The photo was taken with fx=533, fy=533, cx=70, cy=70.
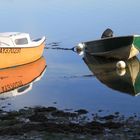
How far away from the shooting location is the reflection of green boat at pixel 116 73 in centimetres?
2598

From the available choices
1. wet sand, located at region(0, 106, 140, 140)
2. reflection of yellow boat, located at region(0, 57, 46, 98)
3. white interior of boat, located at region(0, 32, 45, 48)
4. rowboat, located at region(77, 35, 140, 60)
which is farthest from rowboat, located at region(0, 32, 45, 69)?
wet sand, located at region(0, 106, 140, 140)

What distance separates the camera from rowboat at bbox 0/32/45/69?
31938mm

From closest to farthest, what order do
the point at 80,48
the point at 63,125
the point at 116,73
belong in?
the point at 63,125, the point at 116,73, the point at 80,48

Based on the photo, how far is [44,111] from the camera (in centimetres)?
2098

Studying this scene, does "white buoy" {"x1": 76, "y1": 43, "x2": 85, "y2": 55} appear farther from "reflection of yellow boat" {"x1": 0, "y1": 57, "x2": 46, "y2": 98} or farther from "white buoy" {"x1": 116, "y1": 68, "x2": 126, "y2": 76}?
"white buoy" {"x1": 116, "y1": 68, "x2": 126, "y2": 76}

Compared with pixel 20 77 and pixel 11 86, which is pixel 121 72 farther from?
pixel 11 86

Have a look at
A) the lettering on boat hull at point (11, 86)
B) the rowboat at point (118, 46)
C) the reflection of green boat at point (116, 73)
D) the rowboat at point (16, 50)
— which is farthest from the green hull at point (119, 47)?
the lettering on boat hull at point (11, 86)

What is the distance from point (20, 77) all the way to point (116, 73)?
17.6ft

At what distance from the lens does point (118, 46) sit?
34344 mm

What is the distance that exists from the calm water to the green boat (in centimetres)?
165

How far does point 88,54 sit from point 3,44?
286 inches

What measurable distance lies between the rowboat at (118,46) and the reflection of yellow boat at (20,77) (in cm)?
399

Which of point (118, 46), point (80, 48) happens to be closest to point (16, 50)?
point (118, 46)

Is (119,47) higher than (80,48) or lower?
higher
